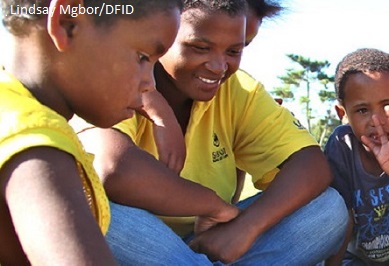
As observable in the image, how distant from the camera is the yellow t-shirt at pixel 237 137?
2.35 meters

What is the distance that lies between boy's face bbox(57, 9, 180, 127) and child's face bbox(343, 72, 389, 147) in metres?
1.65

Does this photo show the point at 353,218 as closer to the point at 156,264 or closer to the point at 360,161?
the point at 360,161

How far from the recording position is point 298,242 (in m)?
2.15

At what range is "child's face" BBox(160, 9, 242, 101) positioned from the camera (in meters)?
2.18

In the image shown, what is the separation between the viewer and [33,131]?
106 cm

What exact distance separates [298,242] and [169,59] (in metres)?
0.73

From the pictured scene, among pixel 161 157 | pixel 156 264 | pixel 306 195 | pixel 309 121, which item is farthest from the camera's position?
pixel 309 121

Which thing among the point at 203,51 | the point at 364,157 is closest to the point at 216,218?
the point at 203,51

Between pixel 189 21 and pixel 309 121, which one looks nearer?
pixel 189 21

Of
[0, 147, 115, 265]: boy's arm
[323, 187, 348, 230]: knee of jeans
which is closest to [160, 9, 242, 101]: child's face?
[323, 187, 348, 230]: knee of jeans

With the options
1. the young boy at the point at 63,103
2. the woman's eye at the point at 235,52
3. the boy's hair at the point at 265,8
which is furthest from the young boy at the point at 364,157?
the young boy at the point at 63,103

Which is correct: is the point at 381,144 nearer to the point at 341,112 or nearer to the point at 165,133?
the point at 341,112

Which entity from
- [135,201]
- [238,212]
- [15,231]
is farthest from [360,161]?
[15,231]

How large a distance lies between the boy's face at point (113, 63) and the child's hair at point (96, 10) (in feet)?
0.04
